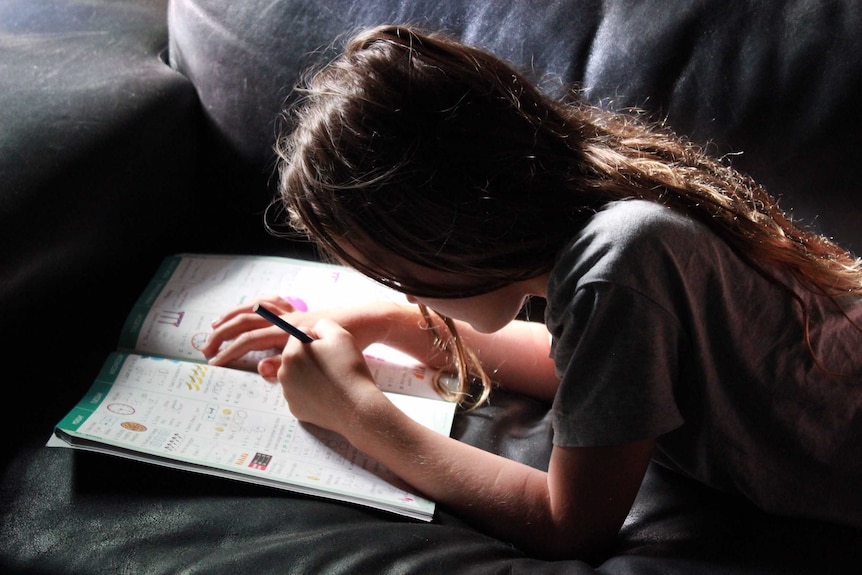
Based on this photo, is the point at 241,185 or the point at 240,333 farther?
the point at 241,185

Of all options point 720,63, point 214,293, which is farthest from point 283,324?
point 720,63

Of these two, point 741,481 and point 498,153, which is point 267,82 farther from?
point 741,481

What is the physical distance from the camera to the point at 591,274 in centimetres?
58

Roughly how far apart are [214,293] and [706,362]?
0.61m

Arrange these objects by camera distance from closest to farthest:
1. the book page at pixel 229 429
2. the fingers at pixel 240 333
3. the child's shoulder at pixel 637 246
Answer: the child's shoulder at pixel 637 246 < the book page at pixel 229 429 < the fingers at pixel 240 333

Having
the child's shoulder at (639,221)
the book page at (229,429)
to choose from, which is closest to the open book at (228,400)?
the book page at (229,429)

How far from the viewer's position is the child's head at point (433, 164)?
611 mm

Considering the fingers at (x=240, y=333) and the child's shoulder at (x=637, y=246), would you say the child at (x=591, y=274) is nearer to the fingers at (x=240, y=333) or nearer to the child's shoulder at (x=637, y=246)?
the child's shoulder at (x=637, y=246)

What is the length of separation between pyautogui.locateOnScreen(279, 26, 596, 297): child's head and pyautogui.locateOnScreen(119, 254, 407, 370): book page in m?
0.27

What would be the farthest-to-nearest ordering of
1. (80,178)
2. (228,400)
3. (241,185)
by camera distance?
(241,185) < (80,178) < (228,400)

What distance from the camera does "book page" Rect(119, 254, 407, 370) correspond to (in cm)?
90

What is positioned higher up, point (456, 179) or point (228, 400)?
point (456, 179)

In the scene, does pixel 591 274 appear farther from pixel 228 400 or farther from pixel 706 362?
pixel 228 400

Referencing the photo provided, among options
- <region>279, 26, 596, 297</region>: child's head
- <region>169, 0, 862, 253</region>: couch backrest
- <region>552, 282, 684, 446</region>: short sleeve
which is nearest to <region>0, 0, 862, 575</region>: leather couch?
<region>169, 0, 862, 253</region>: couch backrest
